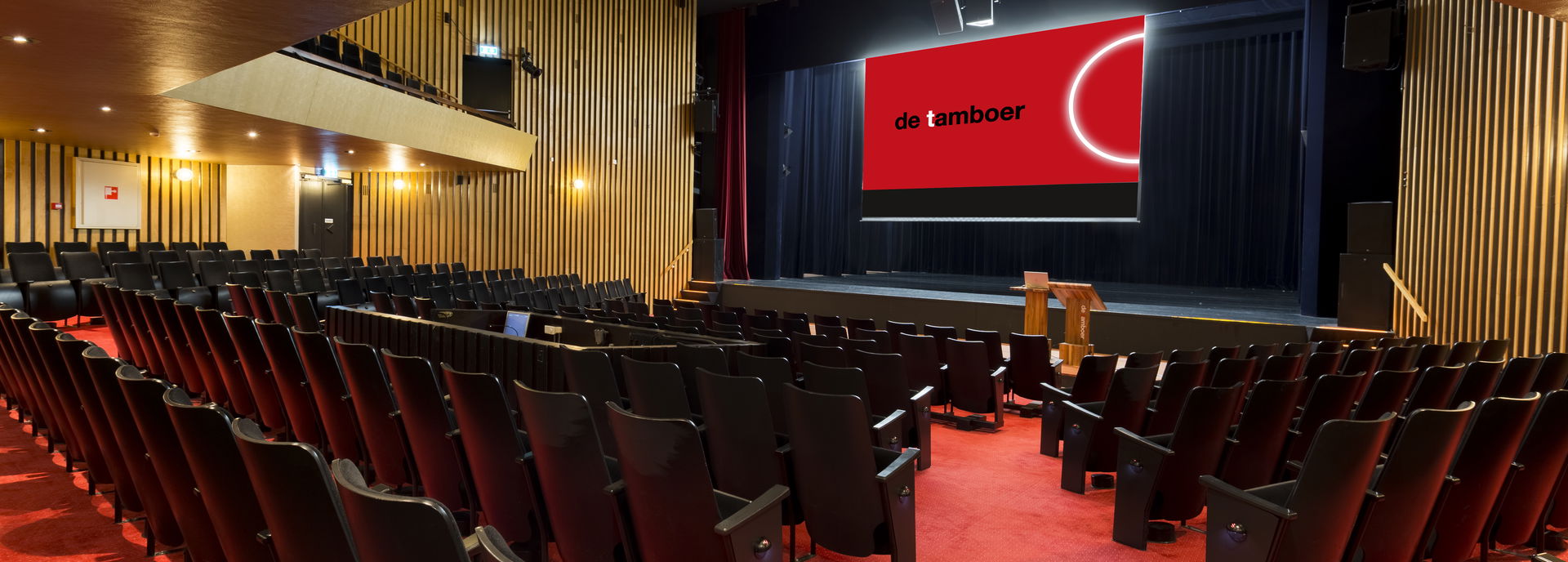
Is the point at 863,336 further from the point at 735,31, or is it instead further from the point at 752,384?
the point at 735,31

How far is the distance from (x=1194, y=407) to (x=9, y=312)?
17.1ft

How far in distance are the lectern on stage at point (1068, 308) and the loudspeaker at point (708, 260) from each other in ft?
23.7

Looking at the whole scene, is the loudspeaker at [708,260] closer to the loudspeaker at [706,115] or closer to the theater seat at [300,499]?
the loudspeaker at [706,115]

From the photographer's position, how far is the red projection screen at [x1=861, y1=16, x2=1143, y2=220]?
11.2 m

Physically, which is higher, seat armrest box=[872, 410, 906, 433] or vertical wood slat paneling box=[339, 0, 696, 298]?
vertical wood slat paneling box=[339, 0, 696, 298]

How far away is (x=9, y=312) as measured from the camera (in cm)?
409

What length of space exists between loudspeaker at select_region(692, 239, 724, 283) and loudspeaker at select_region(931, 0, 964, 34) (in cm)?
530

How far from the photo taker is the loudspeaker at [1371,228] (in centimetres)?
872

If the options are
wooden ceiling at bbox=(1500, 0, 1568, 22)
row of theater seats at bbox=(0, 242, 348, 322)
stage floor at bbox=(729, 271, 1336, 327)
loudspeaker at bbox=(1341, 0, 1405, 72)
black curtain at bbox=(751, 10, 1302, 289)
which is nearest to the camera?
wooden ceiling at bbox=(1500, 0, 1568, 22)

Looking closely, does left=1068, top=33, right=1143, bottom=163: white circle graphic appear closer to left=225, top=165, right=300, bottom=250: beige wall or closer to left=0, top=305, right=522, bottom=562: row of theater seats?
left=0, top=305, right=522, bottom=562: row of theater seats

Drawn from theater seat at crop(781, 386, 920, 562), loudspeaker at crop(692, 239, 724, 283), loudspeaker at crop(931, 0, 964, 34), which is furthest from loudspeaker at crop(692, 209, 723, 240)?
theater seat at crop(781, 386, 920, 562)

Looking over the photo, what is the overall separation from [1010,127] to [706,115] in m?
5.21

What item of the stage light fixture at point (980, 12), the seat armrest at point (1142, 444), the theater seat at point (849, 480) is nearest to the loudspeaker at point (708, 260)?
the stage light fixture at point (980, 12)

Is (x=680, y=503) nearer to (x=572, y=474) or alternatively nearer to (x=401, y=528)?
(x=572, y=474)
